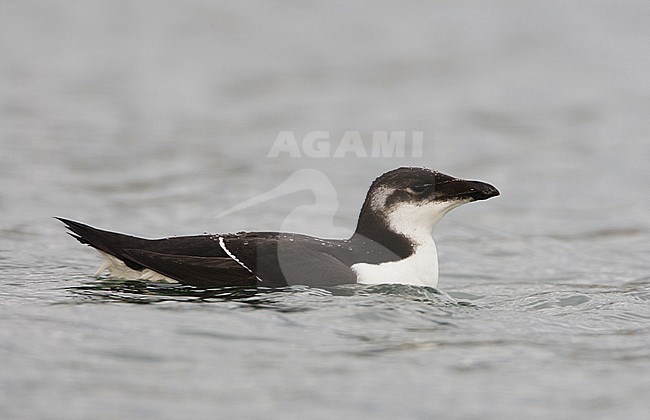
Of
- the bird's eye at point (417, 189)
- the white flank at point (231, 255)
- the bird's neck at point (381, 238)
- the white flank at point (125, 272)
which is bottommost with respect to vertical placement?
the white flank at point (125, 272)

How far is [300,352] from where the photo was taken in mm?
6086

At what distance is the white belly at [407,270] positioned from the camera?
282 inches

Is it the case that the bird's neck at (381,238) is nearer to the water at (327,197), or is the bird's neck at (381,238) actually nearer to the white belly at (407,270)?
the white belly at (407,270)

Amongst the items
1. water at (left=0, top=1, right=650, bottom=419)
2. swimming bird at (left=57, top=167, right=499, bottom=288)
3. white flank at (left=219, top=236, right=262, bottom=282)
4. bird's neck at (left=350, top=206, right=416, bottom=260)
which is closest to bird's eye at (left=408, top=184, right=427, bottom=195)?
swimming bird at (left=57, top=167, right=499, bottom=288)

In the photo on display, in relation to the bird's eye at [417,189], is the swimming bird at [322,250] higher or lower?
lower

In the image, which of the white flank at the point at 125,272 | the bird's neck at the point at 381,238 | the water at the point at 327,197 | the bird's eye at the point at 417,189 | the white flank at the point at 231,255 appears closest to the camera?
the water at the point at 327,197

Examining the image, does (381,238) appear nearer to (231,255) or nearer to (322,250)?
(322,250)

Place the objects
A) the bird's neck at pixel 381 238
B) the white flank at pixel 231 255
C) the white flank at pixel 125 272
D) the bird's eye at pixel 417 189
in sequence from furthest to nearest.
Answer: the bird's eye at pixel 417 189, the bird's neck at pixel 381 238, the white flank at pixel 125 272, the white flank at pixel 231 255

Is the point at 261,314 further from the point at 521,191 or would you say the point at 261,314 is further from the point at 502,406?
the point at 521,191

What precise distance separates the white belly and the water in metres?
0.10

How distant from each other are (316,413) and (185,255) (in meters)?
2.19

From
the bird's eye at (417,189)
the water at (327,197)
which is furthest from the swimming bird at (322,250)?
the water at (327,197)

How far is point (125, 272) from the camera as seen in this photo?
7.45 m

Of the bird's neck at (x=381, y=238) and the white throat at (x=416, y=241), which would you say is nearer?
the white throat at (x=416, y=241)
